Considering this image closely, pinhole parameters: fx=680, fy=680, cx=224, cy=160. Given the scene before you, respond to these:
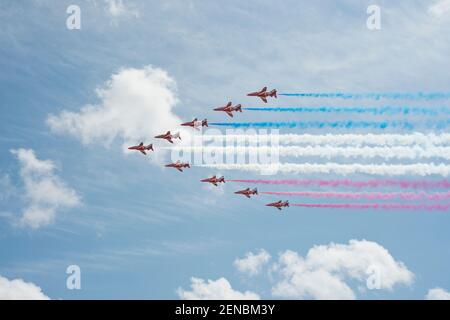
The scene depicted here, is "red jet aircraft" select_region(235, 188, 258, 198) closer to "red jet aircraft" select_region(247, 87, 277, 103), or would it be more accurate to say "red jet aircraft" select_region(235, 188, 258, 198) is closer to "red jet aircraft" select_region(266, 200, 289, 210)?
"red jet aircraft" select_region(266, 200, 289, 210)

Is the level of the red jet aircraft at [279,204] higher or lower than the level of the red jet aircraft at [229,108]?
lower

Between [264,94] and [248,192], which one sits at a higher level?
[264,94]

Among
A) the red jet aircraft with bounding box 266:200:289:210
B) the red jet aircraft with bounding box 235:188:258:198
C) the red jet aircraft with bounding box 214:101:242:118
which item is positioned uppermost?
the red jet aircraft with bounding box 214:101:242:118

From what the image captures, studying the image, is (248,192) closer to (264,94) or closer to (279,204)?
(279,204)

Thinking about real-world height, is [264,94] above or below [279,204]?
above

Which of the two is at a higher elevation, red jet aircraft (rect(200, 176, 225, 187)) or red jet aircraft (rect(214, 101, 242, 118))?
red jet aircraft (rect(214, 101, 242, 118))

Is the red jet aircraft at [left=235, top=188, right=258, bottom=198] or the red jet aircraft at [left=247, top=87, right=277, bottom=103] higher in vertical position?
the red jet aircraft at [left=247, top=87, right=277, bottom=103]

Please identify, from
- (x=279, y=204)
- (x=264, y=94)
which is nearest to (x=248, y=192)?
(x=279, y=204)

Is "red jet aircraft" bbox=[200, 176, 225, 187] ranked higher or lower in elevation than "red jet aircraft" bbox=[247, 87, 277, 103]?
lower

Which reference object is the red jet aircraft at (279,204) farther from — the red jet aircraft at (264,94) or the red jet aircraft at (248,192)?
the red jet aircraft at (264,94)
